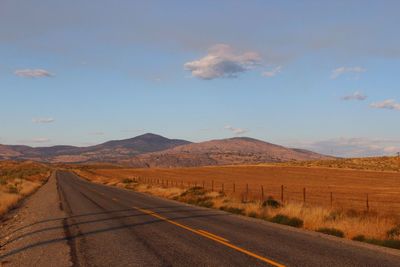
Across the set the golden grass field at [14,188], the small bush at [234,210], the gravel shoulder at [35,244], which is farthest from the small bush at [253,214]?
the golden grass field at [14,188]

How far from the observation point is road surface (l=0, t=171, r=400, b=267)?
35.7 feet

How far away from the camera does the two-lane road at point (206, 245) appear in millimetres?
10852

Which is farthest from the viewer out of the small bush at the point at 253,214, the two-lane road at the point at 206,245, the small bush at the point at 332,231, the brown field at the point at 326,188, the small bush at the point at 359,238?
the brown field at the point at 326,188

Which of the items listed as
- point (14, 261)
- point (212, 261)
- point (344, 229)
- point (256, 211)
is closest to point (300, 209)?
point (256, 211)

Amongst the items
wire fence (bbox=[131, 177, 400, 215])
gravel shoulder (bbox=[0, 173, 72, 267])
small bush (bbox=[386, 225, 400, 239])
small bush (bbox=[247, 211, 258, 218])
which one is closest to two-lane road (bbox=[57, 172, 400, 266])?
gravel shoulder (bbox=[0, 173, 72, 267])

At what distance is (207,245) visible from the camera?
42.8 ft

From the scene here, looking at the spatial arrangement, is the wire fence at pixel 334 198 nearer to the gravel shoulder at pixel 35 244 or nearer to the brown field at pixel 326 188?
the brown field at pixel 326 188

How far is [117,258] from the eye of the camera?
11.5 meters

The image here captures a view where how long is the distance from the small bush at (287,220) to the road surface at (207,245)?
1272 mm

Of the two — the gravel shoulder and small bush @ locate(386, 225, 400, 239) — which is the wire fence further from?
the gravel shoulder

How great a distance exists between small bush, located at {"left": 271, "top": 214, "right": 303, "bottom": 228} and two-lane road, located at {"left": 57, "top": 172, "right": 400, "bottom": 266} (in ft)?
4.45

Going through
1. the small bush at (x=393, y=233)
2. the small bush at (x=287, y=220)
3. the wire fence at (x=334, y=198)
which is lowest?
the wire fence at (x=334, y=198)

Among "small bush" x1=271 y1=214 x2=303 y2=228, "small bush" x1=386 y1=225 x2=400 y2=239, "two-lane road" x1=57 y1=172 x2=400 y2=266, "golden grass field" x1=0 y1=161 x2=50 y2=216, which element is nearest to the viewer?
"two-lane road" x1=57 y1=172 x2=400 y2=266

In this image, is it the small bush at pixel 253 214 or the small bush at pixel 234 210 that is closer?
the small bush at pixel 253 214
